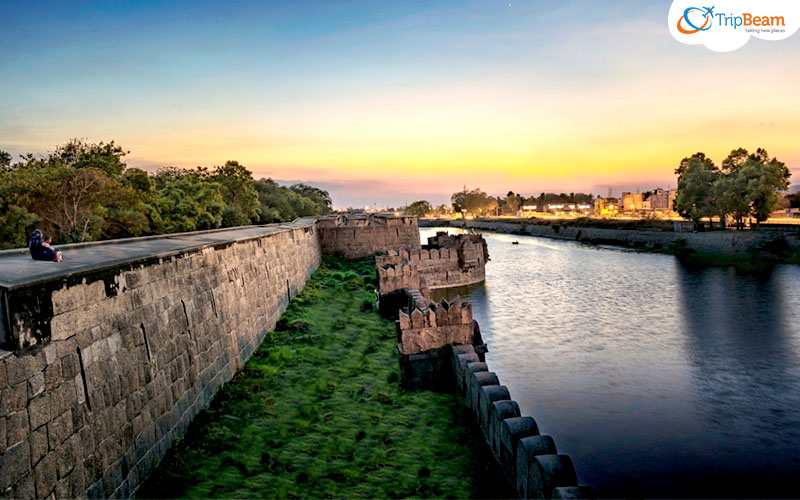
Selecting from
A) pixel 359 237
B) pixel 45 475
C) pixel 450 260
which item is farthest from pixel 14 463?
pixel 359 237

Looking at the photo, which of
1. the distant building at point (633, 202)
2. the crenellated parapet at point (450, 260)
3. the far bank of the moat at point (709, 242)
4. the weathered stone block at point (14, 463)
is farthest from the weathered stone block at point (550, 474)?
the distant building at point (633, 202)

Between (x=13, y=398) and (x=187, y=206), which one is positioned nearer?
(x=13, y=398)

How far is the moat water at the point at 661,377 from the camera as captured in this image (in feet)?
31.9

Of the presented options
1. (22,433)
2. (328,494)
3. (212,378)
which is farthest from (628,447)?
(22,433)

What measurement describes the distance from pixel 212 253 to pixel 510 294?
2181cm

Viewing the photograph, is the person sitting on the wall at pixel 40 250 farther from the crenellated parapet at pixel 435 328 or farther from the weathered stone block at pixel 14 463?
the crenellated parapet at pixel 435 328

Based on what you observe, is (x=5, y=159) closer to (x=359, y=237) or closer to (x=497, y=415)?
(x=359, y=237)

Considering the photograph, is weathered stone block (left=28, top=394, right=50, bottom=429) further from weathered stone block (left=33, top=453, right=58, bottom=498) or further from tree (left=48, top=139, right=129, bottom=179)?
tree (left=48, top=139, right=129, bottom=179)

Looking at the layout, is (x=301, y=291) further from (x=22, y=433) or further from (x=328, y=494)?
(x=22, y=433)

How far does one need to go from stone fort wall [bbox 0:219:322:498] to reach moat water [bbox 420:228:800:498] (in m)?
5.76

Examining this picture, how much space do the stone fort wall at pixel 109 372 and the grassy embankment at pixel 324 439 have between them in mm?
513

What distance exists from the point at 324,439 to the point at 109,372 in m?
3.53

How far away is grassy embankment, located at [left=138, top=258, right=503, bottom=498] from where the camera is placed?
22.2 feet

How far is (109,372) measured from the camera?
19.9 ft
